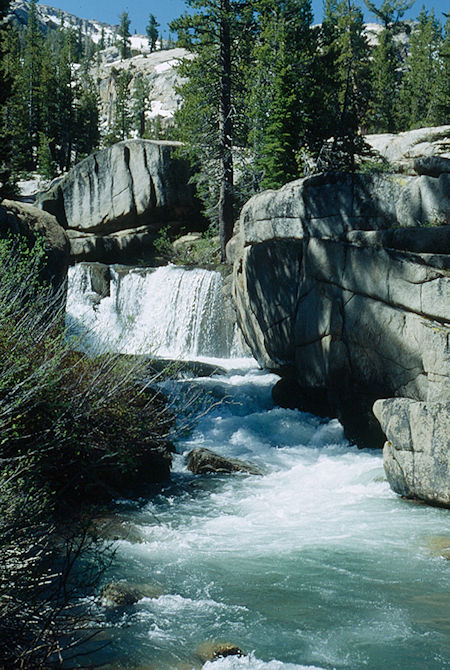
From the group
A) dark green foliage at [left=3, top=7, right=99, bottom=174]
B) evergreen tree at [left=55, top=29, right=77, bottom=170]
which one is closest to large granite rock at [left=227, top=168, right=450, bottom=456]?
dark green foliage at [left=3, top=7, right=99, bottom=174]

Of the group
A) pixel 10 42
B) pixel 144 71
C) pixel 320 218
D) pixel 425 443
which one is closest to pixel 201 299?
pixel 320 218

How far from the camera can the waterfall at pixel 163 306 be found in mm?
21047

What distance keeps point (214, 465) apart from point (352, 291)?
5000mm

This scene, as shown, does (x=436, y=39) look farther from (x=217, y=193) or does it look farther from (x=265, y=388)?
(x=265, y=388)

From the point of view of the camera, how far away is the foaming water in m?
5.66

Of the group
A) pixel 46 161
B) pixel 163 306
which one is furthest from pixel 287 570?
pixel 46 161

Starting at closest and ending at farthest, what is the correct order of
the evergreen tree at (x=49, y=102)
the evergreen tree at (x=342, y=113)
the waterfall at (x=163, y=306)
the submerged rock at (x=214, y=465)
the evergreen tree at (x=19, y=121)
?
the submerged rock at (x=214, y=465) → the waterfall at (x=163, y=306) → the evergreen tree at (x=342, y=113) → the evergreen tree at (x=19, y=121) → the evergreen tree at (x=49, y=102)

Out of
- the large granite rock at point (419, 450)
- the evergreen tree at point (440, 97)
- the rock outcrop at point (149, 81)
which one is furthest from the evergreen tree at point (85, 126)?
the large granite rock at point (419, 450)

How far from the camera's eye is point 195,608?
6.49m

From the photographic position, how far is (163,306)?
73.2ft

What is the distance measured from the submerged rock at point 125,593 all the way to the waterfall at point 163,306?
12557 millimetres

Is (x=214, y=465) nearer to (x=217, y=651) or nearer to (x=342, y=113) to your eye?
(x=217, y=651)

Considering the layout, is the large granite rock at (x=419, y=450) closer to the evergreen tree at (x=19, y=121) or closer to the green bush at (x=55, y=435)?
the green bush at (x=55, y=435)

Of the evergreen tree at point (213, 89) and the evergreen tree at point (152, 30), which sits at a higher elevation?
the evergreen tree at point (152, 30)
